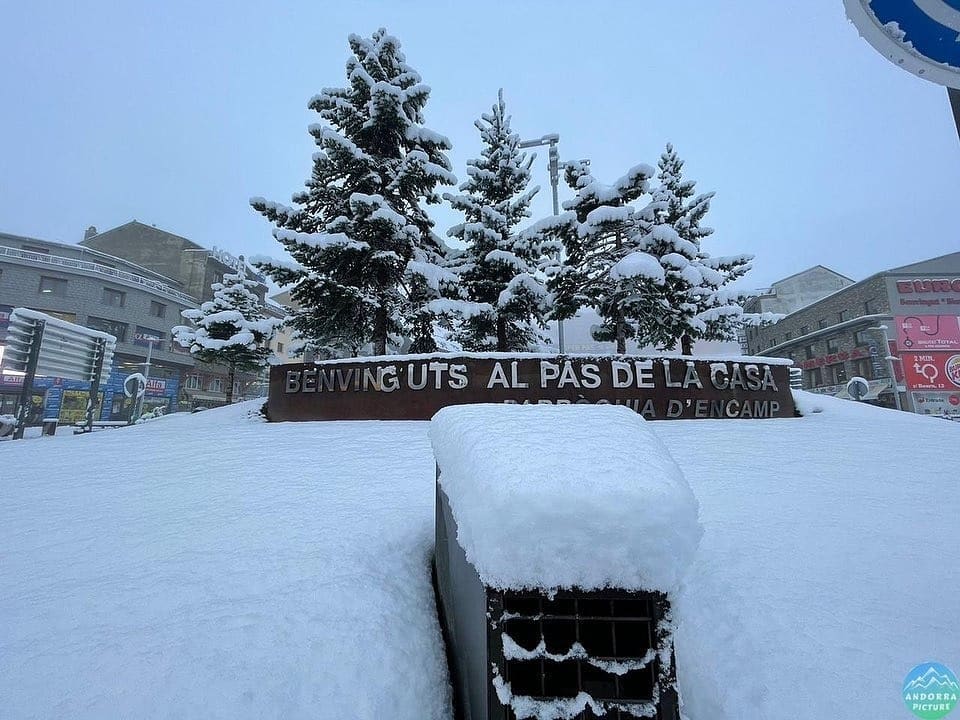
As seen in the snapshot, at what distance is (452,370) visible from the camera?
909 cm

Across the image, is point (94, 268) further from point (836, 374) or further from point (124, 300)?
point (836, 374)

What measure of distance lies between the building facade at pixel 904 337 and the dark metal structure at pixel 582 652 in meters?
42.9

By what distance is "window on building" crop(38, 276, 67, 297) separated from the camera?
109 ft

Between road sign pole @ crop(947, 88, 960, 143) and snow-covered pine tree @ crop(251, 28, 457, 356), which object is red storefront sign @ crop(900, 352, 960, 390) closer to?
snow-covered pine tree @ crop(251, 28, 457, 356)

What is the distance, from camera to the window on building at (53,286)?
33312 mm

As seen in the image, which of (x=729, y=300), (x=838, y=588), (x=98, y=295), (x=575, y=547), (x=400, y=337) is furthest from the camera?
(x=98, y=295)

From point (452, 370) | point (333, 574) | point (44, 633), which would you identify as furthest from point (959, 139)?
point (452, 370)

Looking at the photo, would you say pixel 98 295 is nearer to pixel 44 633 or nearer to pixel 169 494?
pixel 169 494

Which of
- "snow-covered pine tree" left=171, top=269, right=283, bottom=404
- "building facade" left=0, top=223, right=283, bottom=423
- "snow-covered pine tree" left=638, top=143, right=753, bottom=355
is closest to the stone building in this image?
"building facade" left=0, top=223, right=283, bottom=423

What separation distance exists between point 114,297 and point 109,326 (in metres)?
2.31

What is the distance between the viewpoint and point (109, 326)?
119 ft

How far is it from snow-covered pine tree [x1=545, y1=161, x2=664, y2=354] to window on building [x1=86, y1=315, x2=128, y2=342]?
3671 cm

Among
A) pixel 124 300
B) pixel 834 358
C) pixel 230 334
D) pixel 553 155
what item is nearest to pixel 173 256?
pixel 124 300

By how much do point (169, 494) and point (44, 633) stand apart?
2260 mm
